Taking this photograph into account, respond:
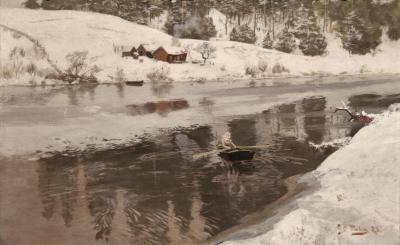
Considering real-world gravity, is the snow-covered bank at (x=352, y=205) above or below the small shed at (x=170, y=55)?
below

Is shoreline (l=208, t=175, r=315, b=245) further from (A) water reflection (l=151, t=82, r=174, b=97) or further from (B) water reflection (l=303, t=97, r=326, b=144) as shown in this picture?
(A) water reflection (l=151, t=82, r=174, b=97)

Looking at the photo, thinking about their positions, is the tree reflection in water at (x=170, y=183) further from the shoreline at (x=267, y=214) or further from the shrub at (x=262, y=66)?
the shrub at (x=262, y=66)

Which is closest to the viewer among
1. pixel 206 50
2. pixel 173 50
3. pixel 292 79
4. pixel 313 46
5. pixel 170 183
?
pixel 170 183

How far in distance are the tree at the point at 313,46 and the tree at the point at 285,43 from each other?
997mm

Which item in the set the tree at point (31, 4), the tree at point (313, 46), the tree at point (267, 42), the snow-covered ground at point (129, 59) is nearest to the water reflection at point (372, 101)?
the snow-covered ground at point (129, 59)

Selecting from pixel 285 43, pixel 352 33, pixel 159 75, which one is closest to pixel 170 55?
pixel 159 75

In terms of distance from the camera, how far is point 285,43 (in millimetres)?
46438

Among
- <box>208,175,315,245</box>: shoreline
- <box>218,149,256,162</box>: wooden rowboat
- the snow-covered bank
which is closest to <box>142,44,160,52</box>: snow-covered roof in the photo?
<box>218,149,256,162</box>: wooden rowboat

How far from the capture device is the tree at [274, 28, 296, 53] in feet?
152

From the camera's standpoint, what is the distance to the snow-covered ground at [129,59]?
32844 millimetres

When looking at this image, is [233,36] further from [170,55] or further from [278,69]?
[170,55]

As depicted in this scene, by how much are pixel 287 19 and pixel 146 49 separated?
1821cm

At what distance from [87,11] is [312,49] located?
20.3 m

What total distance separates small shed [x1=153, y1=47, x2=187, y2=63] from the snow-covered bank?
26.2 m
